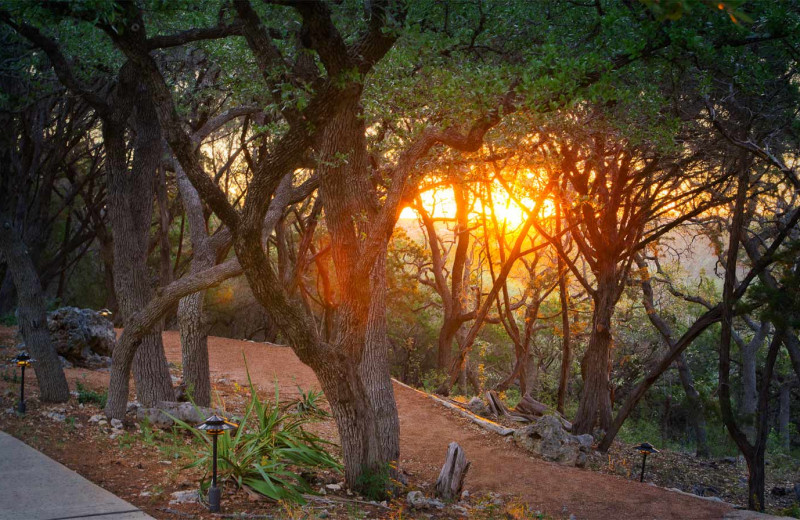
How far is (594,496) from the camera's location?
8.88 meters

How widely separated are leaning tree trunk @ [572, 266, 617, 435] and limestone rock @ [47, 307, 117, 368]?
31.0 feet

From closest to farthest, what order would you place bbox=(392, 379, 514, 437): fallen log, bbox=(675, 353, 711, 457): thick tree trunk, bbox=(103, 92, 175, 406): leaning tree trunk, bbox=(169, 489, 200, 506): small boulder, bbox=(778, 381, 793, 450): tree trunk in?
1. bbox=(169, 489, 200, 506): small boulder
2. bbox=(103, 92, 175, 406): leaning tree trunk
3. bbox=(392, 379, 514, 437): fallen log
4. bbox=(675, 353, 711, 457): thick tree trunk
5. bbox=(778, 381, 793, 450): tree trunk

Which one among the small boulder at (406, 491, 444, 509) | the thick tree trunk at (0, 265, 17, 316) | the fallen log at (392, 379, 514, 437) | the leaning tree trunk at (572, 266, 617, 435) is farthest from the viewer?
the thick tree trunk at (0, 265, 17, 316)

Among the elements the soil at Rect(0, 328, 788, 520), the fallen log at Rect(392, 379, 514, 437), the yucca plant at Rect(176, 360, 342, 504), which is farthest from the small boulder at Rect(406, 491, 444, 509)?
the fallen log at Rect(392, 379, 514, 437)

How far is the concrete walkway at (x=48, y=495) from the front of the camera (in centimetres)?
458

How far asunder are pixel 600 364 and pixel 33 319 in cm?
964

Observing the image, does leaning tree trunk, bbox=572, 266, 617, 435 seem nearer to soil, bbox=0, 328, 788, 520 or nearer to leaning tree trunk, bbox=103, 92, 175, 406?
soil, bbox=0, 328, 788, 520

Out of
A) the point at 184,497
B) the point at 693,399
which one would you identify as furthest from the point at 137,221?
the point at 693,399

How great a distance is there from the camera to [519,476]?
9617 millimetres

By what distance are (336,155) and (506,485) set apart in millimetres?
5281

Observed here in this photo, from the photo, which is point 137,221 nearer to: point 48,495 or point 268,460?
point 268,460

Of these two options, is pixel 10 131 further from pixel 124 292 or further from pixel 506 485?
pixel 506 485

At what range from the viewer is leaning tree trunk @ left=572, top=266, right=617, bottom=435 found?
1311 centimetres

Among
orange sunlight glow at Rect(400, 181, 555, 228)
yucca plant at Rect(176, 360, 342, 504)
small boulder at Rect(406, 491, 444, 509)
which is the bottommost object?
small boulder at Rect(406, 491, 444, 509)
